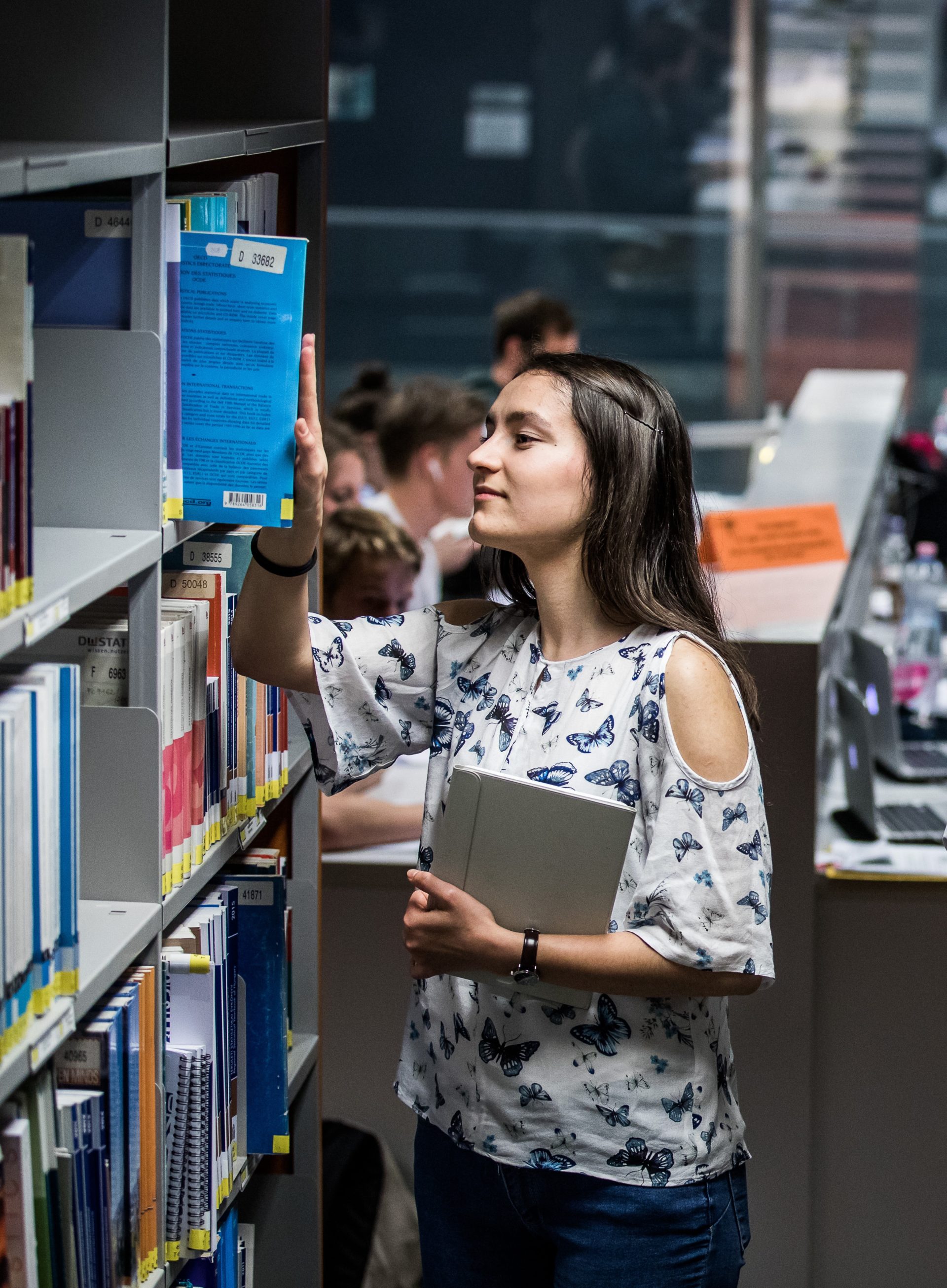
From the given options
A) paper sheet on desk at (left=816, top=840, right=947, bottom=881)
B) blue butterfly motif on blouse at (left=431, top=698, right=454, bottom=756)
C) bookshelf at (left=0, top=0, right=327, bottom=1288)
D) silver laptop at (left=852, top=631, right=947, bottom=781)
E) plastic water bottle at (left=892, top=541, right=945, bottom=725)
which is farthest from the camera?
plastic water bottle at (left=892, top=541, right=945, bottom=725)

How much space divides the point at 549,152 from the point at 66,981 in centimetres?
834

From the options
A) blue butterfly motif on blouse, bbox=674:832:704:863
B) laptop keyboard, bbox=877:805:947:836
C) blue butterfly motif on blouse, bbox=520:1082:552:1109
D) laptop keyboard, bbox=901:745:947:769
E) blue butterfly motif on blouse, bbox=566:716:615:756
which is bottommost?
laptop keyboard, bbox=877:805:947:836

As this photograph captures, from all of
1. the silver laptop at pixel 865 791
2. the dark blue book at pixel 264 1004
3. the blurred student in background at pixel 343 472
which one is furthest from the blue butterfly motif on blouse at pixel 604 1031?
the blurred student in background at pixel 343 472

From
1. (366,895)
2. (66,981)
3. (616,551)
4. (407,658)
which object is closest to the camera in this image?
(66,981)

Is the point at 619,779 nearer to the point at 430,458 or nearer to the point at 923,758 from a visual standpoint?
the point at 923,758

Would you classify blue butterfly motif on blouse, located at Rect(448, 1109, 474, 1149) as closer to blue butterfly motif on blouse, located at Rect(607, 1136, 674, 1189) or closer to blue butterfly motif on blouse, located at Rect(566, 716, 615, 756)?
blue butterfly motif on blouse, located at Rect(607, 1136, 674, 1189)

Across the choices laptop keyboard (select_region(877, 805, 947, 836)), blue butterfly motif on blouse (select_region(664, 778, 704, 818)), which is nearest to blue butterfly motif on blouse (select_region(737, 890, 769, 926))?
blue butterfly motif on blouse (select_region(664, 778, 704, 818))

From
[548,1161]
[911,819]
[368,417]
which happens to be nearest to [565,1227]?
[548,1161]

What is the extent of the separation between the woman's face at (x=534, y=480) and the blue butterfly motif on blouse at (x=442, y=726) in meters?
0.21

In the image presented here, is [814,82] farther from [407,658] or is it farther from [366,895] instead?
[407,658]

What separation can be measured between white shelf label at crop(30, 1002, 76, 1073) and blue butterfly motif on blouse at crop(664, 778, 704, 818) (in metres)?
0.60

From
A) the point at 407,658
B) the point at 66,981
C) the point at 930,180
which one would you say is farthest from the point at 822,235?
the point at 66,981

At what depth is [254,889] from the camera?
5.95ft

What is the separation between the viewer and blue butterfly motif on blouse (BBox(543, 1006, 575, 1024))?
1563 mm
